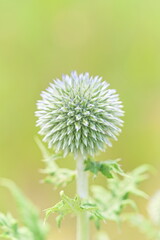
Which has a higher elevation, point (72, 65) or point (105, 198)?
point (72, 65)

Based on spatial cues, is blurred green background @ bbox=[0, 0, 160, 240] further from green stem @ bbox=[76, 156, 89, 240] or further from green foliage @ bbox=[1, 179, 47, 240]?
green stem @ bbox=[76, 156, 89, 240]

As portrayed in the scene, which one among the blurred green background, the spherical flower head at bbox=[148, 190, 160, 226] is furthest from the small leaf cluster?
the blurred green background

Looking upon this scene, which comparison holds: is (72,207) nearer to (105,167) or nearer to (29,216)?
(105,167)

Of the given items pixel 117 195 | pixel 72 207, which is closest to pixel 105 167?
pixel 72 207

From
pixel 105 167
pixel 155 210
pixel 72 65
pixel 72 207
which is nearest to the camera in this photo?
pixel 72 207

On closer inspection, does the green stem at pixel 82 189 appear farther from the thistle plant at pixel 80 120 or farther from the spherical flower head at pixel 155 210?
the spherical flower head at pixel 155 210

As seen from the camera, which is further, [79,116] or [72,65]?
[72,65]
